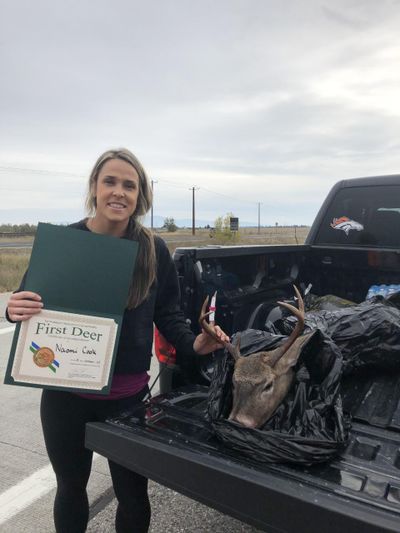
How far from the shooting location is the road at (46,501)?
293 cm

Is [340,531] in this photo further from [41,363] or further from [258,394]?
[41,363]

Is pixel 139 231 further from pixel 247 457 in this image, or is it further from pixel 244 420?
pixel 247 457

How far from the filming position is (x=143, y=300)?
2.35 metres

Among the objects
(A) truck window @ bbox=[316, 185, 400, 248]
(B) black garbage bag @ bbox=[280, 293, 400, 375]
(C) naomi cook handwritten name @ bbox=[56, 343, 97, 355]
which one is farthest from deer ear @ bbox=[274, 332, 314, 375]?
(A) truck window @ bbox=[316, 185, 400, 248]

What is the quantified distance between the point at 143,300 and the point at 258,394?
2.48 feet

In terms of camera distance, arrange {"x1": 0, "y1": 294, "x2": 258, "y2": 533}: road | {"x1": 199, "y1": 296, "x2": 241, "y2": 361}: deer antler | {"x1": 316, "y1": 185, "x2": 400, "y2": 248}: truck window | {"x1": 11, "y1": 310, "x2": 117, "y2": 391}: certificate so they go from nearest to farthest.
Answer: {"x1": 11, "y1": 310, "x2": 117, "y2": 391}: certificate → {"x1": 199, "y1": 296, "x2": 241, "y2": 361}: deer antler → {"x1": 0, "y1": 294, "x2": 258, "y2": 533}: road → {"x1": 316, "y1": 185, "x2": 400, "y2": 248}: truck window

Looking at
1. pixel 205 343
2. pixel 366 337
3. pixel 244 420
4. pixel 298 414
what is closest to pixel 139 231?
pixel 205 343

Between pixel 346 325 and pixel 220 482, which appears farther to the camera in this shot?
pixel 346 325

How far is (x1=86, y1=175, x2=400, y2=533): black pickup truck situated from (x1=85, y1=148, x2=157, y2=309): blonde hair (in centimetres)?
45

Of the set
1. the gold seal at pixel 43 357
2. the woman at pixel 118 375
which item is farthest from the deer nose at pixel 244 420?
the gold seal at pixel 43 357

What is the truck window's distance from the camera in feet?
14.8

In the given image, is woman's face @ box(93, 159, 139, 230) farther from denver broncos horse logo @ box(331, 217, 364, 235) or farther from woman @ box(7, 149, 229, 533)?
denver broncos horse logo @ box(331, 217, 364, 235)

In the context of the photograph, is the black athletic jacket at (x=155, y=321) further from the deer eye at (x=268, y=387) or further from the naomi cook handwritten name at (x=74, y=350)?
the deer eye at (x=268, y=387)

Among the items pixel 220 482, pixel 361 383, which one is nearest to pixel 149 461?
pixel 220 482
